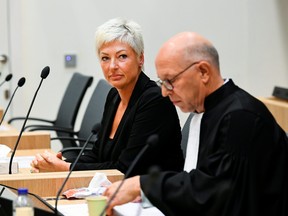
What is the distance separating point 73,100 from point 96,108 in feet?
2.14

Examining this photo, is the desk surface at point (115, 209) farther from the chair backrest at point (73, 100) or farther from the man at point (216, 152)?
the chair backrest at point (73, 100)

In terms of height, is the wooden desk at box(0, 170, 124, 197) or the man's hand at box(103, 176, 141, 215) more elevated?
the man's hand at box(103, 176, 141, 215)

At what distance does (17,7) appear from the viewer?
6.77 metres

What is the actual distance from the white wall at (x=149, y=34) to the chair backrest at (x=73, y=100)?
834mm

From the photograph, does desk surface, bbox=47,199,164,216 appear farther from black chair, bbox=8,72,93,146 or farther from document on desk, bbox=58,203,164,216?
black chair, bbox=8,72,93,146

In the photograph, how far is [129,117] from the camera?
11.6ft

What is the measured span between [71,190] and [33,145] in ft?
4.79

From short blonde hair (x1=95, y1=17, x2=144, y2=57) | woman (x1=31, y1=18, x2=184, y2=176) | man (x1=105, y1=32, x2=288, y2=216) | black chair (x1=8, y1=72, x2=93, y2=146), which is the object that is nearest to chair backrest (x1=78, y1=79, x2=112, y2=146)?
black chair (x1=8, y1=72, x2=93, y2=146)

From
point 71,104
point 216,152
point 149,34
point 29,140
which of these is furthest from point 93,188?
point 149,34

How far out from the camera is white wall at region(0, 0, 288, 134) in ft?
22.0

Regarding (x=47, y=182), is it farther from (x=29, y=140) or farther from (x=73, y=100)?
(x=73, y=100)

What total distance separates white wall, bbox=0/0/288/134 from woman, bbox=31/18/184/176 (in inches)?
119

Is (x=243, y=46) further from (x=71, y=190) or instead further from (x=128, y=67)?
(x=71, y=190)

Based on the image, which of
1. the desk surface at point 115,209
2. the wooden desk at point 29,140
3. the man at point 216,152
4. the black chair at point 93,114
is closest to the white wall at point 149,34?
the black chair at point 93,114
